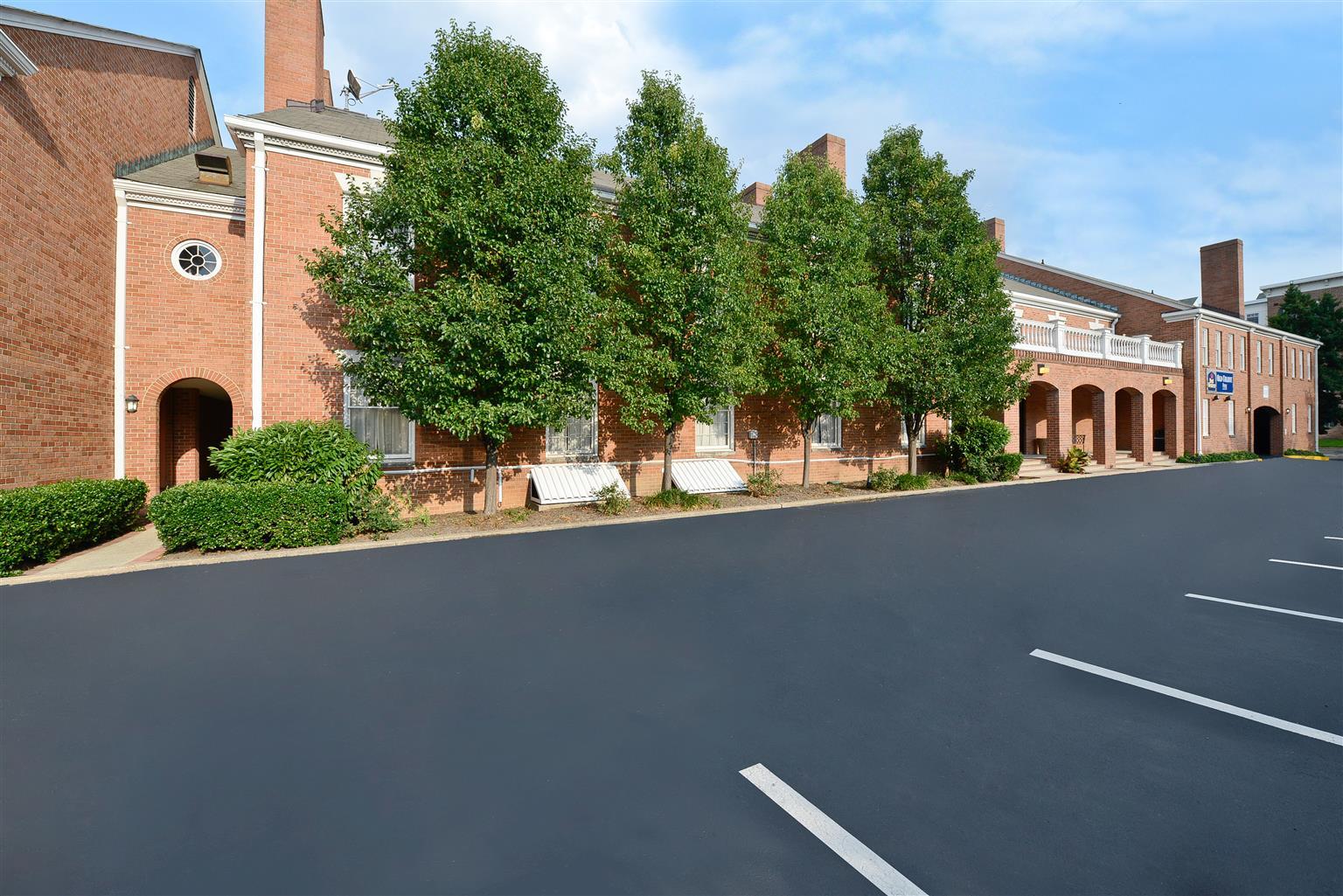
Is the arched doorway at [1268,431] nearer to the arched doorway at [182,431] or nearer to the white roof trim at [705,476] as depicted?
the white roof trim at [705,476]

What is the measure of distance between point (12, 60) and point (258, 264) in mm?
3884

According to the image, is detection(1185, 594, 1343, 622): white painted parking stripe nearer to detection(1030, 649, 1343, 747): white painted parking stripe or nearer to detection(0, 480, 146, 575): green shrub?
detection(1030, 649, 1343, 747): white painted parking stripe

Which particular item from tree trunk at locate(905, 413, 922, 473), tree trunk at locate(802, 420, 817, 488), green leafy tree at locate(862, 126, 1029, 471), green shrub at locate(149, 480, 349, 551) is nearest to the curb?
green shrub at locate(149, 480, 349, 551)

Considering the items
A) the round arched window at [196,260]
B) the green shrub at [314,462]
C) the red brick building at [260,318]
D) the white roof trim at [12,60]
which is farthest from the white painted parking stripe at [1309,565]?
the white roof trim at [12,60]

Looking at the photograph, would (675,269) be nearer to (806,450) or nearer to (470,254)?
(470,254)

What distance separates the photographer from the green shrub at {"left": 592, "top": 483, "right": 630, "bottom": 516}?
12.3 metres

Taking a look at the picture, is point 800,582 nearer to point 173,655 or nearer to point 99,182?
point 173,655

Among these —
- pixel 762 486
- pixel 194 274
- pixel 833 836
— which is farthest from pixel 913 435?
pixel 194 274

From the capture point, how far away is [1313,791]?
274 cm

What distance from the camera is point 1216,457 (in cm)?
2802

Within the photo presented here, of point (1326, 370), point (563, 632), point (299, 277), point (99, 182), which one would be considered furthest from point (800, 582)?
point (1326, 370)

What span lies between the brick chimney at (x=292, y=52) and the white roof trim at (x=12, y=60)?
6583 mm

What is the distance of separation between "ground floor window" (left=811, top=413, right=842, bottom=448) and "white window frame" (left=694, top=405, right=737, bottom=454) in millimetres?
2940

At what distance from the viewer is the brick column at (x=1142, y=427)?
84.1 feet
